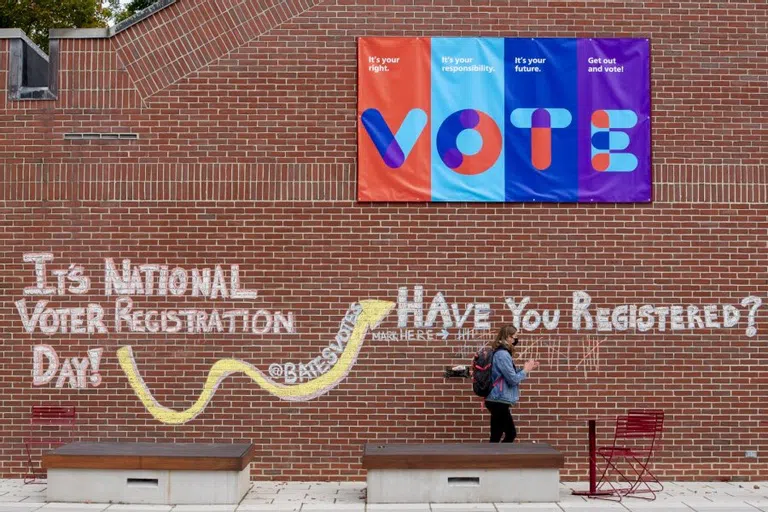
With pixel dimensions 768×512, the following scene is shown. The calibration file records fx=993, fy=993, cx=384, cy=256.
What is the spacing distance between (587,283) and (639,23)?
3.29 metres

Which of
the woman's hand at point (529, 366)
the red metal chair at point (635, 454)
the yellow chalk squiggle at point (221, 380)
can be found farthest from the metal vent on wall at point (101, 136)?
the red metal chair at point (635, 454)

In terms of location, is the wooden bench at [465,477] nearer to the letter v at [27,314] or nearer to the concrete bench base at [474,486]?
the concrete bench base at [474,486]

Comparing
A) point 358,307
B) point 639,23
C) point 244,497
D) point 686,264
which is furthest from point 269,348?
point 639,23

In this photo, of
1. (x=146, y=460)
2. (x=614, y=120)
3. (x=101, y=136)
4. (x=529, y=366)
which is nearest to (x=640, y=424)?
(x=529, y=366)

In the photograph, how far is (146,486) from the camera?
10.2 meters

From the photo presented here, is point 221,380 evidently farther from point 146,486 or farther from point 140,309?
point 146,486

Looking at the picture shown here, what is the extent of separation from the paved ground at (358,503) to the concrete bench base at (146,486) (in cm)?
11

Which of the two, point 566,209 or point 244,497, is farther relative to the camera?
point 566,209

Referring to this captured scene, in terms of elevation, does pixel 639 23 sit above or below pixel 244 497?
above

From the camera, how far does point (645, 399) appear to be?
11922 mm

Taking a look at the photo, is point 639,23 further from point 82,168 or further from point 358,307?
point 82,168

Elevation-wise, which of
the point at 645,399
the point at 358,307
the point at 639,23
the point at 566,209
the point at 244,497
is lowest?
the point at 244,497

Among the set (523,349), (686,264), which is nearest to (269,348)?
(523,349)

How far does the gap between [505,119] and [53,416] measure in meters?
6.47
